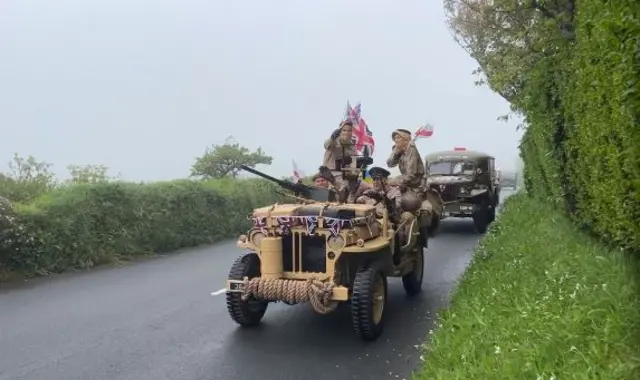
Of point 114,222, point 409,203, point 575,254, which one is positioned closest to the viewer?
point 575,254

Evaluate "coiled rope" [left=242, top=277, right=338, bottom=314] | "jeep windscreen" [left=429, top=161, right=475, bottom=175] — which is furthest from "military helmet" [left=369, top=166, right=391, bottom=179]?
"jeep windscreen" [left=429, top=161, right=475, bottom=175]

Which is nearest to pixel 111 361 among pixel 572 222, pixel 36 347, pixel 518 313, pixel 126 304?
pixel 36 347

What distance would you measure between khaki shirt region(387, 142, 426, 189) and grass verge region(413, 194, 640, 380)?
5.67 feet

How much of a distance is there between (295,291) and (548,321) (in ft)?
9.05

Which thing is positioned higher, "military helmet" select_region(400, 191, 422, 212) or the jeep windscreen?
the jeep windscreen

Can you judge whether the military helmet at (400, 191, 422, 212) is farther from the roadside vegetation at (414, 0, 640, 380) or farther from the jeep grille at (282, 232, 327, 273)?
the jeep grille at (282, 232, 327, 273)

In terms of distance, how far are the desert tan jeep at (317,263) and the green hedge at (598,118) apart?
230 centimetres

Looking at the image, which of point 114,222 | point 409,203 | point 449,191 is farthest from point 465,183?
point 409,203

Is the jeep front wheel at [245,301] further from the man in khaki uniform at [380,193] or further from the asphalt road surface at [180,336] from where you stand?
the man in khaki uniform at [380,193]

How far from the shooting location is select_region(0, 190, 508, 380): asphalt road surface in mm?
6164

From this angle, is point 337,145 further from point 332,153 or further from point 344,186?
point 344,186

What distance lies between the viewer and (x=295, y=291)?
6.98m

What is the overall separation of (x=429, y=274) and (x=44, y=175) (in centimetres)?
1079

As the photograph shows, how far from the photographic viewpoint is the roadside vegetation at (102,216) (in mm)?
11609
